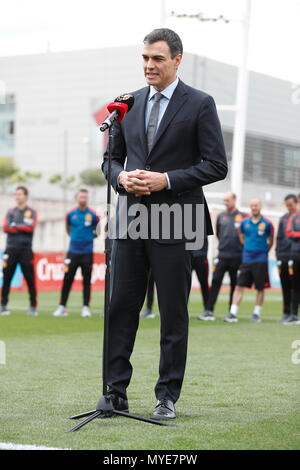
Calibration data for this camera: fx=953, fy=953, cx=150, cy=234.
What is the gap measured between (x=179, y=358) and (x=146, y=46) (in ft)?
6.06

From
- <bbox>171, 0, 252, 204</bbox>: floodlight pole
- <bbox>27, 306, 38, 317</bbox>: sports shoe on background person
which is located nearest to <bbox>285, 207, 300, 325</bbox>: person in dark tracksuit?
<bbox>27, 306, 38, 317</bbox>: sports shoe on background person

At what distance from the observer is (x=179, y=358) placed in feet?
18.7

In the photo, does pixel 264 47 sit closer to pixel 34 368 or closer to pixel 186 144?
pixel 34 368

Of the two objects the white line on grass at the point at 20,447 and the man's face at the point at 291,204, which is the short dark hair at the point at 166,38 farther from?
the man's face at the point at 291,204

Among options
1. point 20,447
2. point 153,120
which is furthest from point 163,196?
point 20,447

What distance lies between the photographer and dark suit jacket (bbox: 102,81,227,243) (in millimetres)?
5582

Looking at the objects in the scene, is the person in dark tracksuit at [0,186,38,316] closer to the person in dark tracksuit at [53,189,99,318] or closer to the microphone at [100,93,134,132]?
the person in dark tracksuit at [53,189,99,318]

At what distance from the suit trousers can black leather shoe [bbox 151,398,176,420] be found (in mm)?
39

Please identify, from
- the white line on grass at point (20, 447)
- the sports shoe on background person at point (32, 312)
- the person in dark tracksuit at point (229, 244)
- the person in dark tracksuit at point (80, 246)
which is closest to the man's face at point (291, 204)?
the person in dark tracksuit at point (229, 244)

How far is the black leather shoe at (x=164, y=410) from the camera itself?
550 centimetres

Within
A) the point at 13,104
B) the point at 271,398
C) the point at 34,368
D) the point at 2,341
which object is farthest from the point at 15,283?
the point at 13,104

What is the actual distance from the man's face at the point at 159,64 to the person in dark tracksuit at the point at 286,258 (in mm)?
9763

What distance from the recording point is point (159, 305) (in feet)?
18.8

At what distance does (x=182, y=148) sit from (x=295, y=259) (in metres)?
9.93
